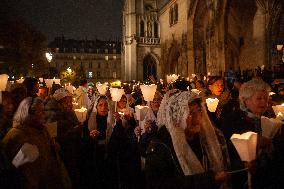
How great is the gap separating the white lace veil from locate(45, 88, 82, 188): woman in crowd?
313 centimetres

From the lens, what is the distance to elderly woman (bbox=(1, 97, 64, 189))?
12.5 ft

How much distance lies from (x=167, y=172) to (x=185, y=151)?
9.3 inches

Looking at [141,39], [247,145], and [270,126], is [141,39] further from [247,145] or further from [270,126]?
[247,145]

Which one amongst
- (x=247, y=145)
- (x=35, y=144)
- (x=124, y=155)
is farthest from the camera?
(x=124, y=155)

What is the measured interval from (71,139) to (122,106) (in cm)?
191

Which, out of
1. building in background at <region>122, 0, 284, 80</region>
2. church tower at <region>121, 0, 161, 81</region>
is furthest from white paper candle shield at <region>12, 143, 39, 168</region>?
church tower at <region>121, 0, 161, 81</region>

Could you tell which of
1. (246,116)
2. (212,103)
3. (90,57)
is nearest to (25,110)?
(246,116)

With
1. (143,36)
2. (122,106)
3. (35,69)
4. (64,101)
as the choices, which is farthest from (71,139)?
(143,36)

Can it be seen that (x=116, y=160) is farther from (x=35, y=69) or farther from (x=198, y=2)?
(x=35, y=69)

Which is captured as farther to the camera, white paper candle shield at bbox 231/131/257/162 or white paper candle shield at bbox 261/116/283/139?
white paper candle shield at bbox 261/116/283/139

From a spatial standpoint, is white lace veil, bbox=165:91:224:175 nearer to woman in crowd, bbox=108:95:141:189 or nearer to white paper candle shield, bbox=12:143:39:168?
white paper candle shield, bbox=12:143:39:168

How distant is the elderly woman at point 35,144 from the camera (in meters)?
3.80

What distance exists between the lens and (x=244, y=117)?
12.3ft

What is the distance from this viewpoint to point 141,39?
5775 centimetres
